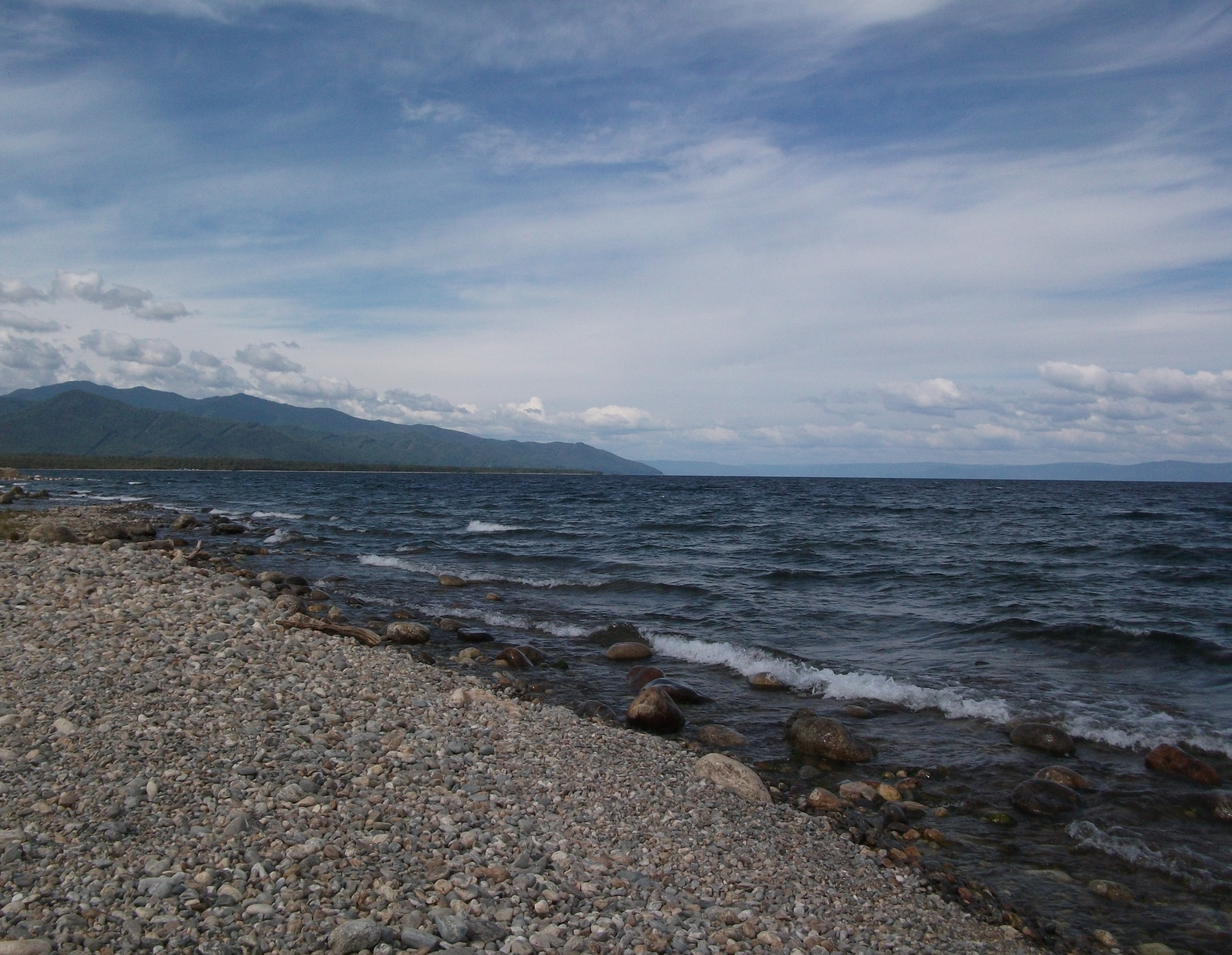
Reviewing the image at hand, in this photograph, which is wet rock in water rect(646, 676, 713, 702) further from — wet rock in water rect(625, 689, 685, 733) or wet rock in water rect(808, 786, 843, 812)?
wet rock in water rect(808, 786, 843, 812)

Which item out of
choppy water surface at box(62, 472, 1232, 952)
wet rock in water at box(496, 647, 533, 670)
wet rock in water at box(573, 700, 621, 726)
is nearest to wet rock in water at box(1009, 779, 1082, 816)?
choppy water surface at box(62, 472, 1232, 952)

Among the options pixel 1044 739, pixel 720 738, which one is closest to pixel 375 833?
pixel 720 738

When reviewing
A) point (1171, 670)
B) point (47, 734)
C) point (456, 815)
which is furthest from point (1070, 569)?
point (47, 734)

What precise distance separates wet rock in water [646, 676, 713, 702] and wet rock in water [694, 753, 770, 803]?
133 inches

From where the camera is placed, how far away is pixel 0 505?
43000 mm

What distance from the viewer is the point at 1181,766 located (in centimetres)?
1001

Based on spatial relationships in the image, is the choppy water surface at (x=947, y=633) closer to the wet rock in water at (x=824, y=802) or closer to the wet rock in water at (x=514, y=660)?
the wet rock in water at (x=514, y=660)

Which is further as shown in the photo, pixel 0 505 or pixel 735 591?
pixel 0 505

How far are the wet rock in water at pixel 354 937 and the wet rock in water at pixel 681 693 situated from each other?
26.0ft

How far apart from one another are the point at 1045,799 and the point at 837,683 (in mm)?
4926

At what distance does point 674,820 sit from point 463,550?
26330 mm

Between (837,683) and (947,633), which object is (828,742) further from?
(947,633)

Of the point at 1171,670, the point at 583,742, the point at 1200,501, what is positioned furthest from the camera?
the point at 1200,501

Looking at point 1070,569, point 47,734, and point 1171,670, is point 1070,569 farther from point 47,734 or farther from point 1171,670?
point 47,734
